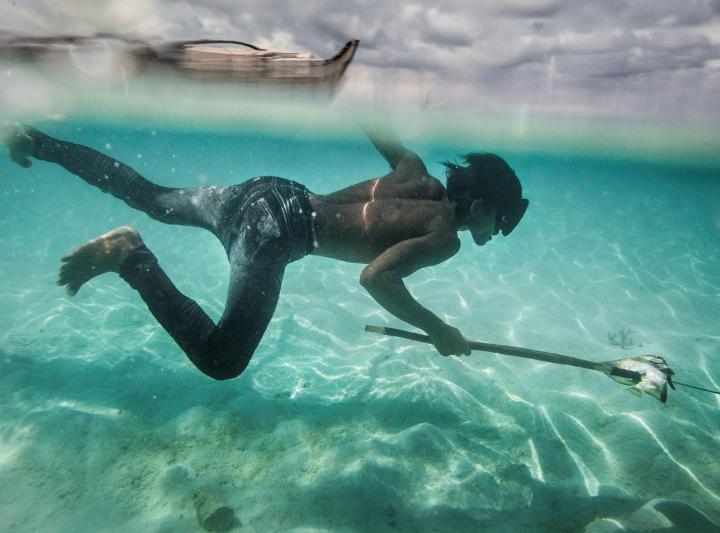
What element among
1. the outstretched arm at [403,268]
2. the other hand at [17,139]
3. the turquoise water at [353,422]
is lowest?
the turquoise water at [353,422]

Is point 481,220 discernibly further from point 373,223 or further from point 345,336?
point 345,336

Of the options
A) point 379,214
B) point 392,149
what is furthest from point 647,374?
point 392,149

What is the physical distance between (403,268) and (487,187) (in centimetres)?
125

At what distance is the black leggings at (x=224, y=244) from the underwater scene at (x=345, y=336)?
0.08 ft

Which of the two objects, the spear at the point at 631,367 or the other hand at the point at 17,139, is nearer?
the spear at the point at 631,367

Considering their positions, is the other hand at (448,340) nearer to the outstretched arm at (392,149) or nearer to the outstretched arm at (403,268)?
the outstretched arm at (403,268)

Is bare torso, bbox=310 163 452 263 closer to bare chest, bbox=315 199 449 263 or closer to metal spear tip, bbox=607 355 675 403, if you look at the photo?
bare chest, bbox=315 199 449 263

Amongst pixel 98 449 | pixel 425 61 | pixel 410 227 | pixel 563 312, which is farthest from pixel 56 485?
pixel 425 61

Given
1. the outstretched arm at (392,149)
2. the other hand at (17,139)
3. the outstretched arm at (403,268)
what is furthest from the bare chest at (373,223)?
the other hand at (17,139)

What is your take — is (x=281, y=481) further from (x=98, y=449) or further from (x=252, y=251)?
(x=252, y=251)

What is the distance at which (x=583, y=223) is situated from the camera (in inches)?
733

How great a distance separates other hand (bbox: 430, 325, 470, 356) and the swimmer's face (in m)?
0.95

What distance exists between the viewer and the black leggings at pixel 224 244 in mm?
2727

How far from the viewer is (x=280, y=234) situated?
331 centimetres
